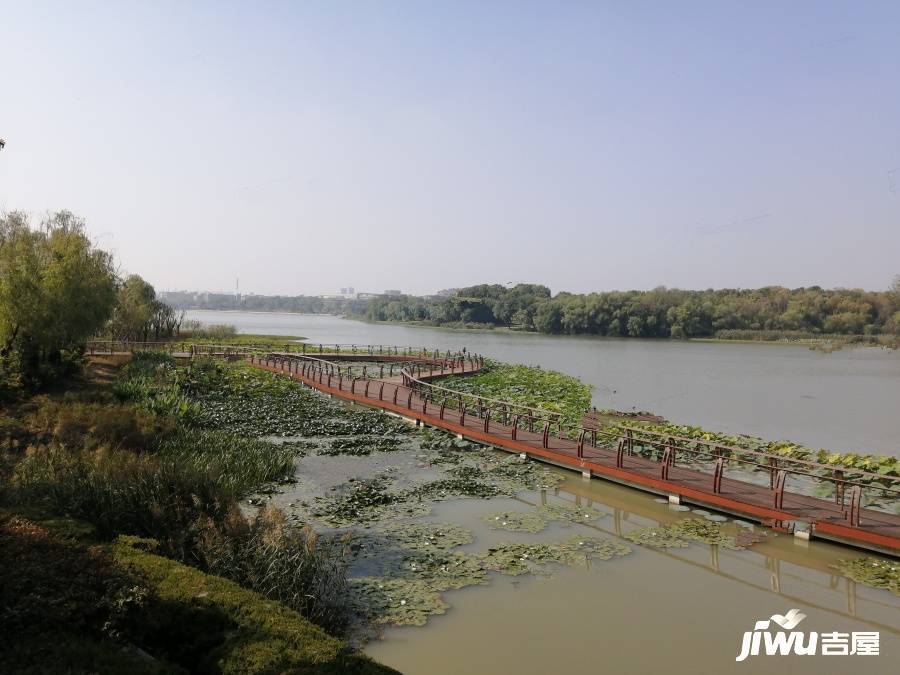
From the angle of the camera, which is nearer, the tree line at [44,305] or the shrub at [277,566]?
the shrub at [277,566]

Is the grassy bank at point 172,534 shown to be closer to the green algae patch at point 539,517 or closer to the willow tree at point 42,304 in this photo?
the green algae patch at point 539,517

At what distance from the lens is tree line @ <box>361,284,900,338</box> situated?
95500mm

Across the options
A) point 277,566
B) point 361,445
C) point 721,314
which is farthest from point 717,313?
point 277,566

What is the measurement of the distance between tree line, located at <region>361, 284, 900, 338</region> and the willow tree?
84935 millimetres

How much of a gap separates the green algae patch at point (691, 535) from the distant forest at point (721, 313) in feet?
293

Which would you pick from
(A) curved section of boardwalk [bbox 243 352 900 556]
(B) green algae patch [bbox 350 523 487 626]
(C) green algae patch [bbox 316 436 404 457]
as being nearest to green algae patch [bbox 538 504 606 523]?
(A) curved section of boardwalk [bbox 243 352 900 556]

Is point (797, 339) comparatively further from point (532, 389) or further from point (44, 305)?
point (44, 305)

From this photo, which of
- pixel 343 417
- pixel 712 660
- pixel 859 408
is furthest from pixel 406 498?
pixel 859 408

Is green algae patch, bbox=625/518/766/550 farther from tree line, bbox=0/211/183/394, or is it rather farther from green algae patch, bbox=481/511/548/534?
tree line, bbox=0/211/183/394

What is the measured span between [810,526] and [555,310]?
105 m

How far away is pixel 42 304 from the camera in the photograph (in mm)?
23828

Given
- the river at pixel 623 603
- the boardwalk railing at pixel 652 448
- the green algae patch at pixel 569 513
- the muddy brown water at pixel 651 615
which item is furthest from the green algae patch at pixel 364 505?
the boardwalk railing at pixel 652 448

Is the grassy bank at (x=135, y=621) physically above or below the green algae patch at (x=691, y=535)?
above

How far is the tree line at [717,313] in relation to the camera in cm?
9550
